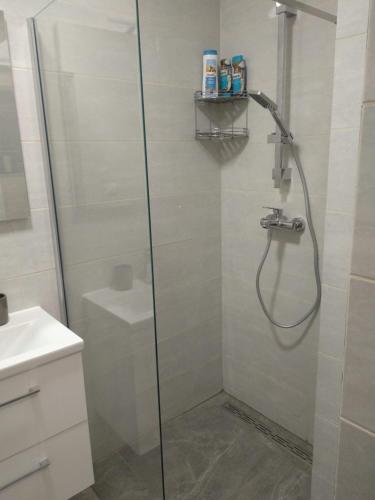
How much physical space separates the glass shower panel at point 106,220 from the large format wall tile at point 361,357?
0.71 meters

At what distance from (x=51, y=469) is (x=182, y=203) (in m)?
1.29

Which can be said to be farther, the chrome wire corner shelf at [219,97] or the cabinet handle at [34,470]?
the chrome wire corner shelf at [219,97]

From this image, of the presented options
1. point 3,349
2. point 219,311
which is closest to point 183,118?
point 219,311

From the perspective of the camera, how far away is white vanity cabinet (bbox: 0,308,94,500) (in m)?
1.20

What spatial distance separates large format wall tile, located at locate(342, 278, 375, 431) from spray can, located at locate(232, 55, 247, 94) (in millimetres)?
1632

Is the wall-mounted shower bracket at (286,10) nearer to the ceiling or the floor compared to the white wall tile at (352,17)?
nearer to the ceiling

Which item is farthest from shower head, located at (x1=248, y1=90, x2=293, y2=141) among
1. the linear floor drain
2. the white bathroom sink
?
the linear floor drain

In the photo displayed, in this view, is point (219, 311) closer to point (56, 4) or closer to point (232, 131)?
point (232, 131)

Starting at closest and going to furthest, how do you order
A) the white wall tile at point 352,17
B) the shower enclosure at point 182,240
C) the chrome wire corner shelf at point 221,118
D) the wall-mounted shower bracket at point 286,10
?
the white wall tile at point 352,17, the shower enclosure at point 182,240, the wall-mounted shower bracket at point 286,10, the chrome wire corner shelf at point 221,118

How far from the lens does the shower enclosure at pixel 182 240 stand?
1.25 meters

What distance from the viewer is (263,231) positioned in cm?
204

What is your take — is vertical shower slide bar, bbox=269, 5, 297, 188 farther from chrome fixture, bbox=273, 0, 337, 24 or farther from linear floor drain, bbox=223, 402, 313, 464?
linear floor drain, bbox=223, 402, 313, 464

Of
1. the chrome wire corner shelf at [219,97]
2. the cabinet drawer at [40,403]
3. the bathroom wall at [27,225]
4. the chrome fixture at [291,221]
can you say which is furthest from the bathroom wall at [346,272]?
the bathroom wall at [27,225]

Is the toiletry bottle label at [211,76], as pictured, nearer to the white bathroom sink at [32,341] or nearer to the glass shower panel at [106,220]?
the glass shower panel at [106,220]
